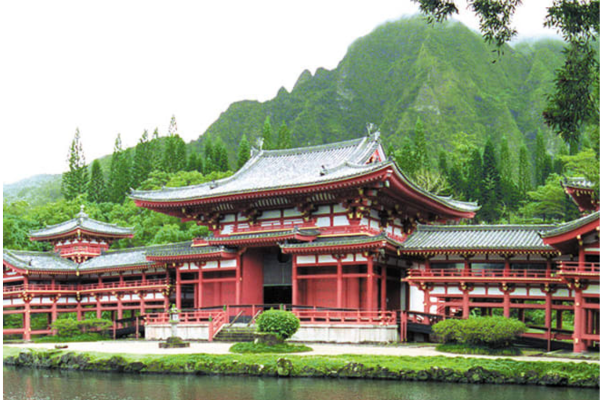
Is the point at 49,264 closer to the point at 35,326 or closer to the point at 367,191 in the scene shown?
the point at 35,326

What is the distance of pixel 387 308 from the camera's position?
3084 cm

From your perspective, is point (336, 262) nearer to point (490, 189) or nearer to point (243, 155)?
point (490, 189)

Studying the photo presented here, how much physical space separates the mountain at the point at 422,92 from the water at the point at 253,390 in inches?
2768

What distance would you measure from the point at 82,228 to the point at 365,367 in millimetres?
25957

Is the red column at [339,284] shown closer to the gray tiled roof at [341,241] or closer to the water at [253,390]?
the gray tiled roof at [341,241]

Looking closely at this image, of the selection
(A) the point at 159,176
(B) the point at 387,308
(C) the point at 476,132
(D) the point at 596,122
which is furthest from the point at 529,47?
(D) the point at 596,122

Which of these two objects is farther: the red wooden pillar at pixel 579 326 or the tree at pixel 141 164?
the tree at pixel 141 164

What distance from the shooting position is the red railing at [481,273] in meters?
26.4

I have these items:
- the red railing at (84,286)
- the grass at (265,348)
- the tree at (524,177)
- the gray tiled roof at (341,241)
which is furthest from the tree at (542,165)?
the grass at (265,348)

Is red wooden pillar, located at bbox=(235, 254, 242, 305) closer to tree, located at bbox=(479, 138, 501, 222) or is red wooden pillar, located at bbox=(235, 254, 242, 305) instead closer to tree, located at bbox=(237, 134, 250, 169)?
tree, located at bbox=(479, 138, 501, 222)

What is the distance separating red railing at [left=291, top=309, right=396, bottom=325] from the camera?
A: 86.9ft

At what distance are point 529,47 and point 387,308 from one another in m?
74.9

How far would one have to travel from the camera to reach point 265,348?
2319 cm

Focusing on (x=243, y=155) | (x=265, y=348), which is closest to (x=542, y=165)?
(x=243, y=155)
